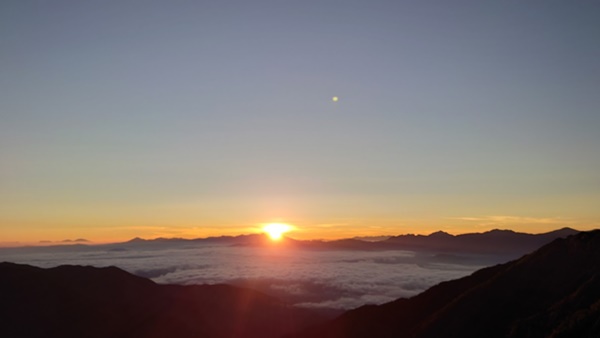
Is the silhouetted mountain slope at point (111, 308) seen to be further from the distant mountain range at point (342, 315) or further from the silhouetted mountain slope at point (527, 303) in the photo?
the silhouetted mountain slope at point (527, 303)

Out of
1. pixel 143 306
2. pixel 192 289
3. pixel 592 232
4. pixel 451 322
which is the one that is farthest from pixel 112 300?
pixel 592 232

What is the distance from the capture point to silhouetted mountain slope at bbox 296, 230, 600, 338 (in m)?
54.7

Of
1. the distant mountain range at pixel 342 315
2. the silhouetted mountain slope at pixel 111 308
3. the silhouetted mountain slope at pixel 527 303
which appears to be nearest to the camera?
the silhouetted mountain slope at pixel 527 303

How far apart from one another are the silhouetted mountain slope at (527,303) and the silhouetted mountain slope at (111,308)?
9219cm

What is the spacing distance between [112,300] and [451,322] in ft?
411

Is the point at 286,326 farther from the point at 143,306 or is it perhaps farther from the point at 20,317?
the point at 20,317

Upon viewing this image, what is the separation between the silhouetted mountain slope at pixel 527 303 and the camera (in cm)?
5469

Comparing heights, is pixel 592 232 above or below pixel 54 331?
above

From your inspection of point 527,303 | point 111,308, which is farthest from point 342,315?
point 111,308

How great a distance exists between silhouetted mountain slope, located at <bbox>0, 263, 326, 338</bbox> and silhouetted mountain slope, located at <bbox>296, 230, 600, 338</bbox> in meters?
92.2

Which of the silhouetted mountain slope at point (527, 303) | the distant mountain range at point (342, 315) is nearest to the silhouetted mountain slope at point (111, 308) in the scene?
the distant mountain range at point (342, 315)

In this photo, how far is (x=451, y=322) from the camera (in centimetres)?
6650

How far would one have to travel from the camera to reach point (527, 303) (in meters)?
64.1

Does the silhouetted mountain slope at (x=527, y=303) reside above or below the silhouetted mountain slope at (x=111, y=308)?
above
